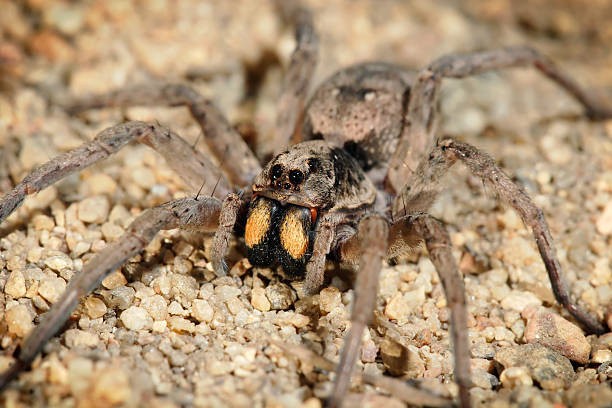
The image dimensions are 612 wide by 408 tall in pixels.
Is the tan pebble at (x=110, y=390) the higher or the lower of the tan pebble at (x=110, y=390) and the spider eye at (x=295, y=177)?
the lower

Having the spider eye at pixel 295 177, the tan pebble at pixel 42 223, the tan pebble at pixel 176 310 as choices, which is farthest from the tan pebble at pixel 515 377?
the tan pebble at pixel 42 223

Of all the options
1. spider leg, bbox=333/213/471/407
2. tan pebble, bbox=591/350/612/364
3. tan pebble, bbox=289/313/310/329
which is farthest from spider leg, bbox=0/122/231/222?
tan pebble, bbox=591/350/612/364

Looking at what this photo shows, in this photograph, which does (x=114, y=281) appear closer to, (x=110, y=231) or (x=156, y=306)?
(x=156, y=306)

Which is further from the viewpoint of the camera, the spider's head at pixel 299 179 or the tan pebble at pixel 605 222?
the tan pebble at pixel 605 222

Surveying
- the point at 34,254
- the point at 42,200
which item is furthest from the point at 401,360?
the point at 42,200

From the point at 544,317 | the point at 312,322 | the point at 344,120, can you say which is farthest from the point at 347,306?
the point at 344,120

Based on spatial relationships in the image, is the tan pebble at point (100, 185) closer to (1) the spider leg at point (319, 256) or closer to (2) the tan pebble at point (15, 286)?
(2) the tan pebble at point (15, 286)

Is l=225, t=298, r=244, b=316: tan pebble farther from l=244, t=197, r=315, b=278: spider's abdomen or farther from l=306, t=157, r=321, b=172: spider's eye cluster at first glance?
l=306, t=157, r=321, b=172: spider's eye cluster
